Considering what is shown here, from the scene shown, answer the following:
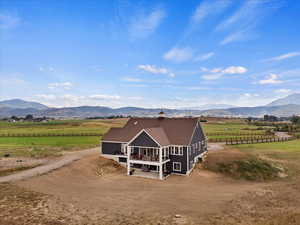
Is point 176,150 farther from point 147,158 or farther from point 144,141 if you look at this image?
point 144,141

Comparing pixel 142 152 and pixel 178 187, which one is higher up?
Answer: pixel 142 152

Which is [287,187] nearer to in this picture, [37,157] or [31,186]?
[31,186]

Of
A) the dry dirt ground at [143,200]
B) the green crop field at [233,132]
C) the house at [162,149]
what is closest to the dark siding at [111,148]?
the house at [162,149]

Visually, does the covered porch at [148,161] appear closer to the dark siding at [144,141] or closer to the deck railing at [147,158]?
the deck railing at [147,158]

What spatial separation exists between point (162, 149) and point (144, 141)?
274cm

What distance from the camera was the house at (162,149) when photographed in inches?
1215

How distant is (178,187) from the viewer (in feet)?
85.9

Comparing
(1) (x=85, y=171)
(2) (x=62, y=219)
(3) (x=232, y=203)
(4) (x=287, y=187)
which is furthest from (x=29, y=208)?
(4) (x=287, y=187)

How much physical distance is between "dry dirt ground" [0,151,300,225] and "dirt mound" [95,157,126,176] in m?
1.23

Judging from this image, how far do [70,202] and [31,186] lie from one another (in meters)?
6.19

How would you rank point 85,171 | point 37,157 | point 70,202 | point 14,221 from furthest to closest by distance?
point 37,157 → point 85,171 → point 70,202 → point 14,221

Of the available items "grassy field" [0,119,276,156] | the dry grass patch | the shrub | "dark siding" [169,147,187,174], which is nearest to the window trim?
"dark siding" [169,147,187,174]

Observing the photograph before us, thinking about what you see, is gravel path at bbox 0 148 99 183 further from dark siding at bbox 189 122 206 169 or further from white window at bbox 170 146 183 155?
dark siding at bbox 189 122 206 169

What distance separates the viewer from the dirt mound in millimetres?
32263
